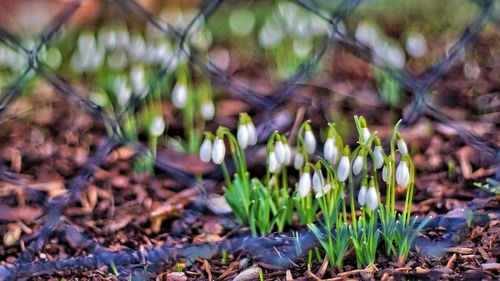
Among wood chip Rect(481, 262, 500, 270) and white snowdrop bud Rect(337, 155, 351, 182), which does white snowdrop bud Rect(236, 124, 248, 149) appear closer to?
white snowdrop bud Rect(337, 155, 351, 182)

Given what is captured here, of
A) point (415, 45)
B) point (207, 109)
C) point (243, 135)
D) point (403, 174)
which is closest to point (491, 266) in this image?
point (403, 174)

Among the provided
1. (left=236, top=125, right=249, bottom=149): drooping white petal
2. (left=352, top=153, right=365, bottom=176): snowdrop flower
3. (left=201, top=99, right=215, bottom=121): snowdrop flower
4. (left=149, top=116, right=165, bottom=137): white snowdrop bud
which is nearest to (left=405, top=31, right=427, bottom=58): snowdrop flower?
(left=201, top=99, right=215, bottom=121): snowdrop flower

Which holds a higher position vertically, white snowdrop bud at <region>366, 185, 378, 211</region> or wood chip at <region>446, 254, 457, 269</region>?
white snowdrop bud at <region>366, 185, 378, 211</region>

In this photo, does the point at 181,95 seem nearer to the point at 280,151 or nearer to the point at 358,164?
the point at 280,151

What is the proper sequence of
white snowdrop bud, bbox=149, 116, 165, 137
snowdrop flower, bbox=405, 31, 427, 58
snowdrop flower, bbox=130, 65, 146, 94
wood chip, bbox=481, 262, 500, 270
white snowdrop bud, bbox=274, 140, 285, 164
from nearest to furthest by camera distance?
wood chip, bbox=481, 262, 500, 270
white snowdrop bud, bbox=274, 140, 285, 164
white snowdrop bud, bbox=149, 116, 165, 137
snowdrop flower, bbox=130, 65, 146, 94
snowdrop flower, bbox=405, 31, 427, 58

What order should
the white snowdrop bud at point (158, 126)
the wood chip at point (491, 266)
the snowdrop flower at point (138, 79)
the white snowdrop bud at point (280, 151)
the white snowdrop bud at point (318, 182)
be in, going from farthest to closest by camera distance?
the snowdrop flower at point (138, 79)
the white snowdrop bud at point (158, 126)
the white snowdrop bud at point (280, 151)
the white snowdrop bud at point (318, 182)
the wood chip at point (491, 266)

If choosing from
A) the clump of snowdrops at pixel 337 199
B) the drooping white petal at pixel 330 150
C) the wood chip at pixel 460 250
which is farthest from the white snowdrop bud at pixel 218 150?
the wood chip at pixel 460 250

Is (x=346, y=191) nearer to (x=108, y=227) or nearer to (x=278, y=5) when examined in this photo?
(x=108, y=227)

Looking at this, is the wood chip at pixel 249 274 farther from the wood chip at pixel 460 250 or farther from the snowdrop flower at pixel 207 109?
the snowdrop flower at pixel 207 109
